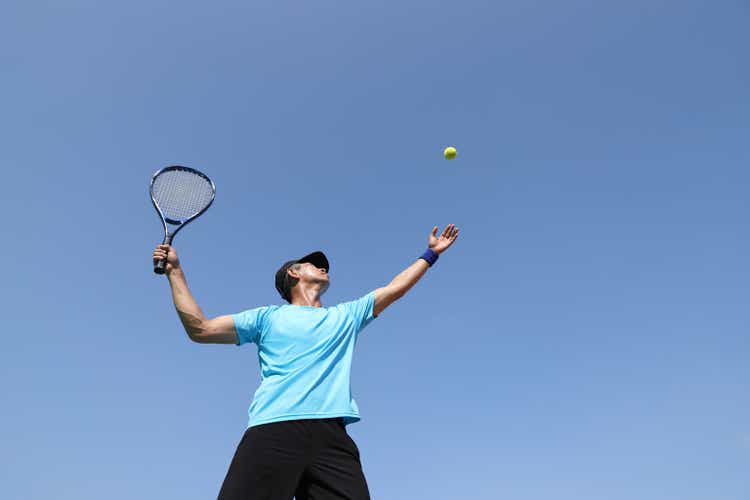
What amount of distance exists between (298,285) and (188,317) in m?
1.55

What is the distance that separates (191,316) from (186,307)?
97mm

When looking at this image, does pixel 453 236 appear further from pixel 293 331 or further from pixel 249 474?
pixel 249 474

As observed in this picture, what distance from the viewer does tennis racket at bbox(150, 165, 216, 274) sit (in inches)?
278

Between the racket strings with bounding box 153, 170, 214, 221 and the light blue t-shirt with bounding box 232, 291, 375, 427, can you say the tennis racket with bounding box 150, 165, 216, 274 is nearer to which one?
the racket strings with bounding box 153, 170, 214, 221

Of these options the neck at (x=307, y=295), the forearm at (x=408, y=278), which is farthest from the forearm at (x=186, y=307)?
the forearm at (x=408, y=278)

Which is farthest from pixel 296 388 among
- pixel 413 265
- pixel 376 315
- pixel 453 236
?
pixel 453 236

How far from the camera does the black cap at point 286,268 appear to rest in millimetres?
6891

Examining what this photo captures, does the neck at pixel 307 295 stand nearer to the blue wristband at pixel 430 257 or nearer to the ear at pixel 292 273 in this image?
the ear at pixel 292 273

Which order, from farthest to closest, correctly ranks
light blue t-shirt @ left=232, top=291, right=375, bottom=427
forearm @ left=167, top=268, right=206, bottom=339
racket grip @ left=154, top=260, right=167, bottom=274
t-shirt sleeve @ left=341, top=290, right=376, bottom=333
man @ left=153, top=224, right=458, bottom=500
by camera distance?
A: t-shirt sleeve @ left=341, top=290, right=376, bottom=333 → racket grip @ left=154, top=260, right=167, bottom=274 → forearm @ left=167, top=268, right=206, bottom=339 → light blue t-shirt @ left=232, top=291, right=375, bottom=427 → man @ left=153, top=224, right=458, bottom=500

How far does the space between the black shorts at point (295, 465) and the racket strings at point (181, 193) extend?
3.04 metres

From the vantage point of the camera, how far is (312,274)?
269 inches

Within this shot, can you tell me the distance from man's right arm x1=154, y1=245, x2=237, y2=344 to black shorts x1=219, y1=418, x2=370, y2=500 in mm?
977

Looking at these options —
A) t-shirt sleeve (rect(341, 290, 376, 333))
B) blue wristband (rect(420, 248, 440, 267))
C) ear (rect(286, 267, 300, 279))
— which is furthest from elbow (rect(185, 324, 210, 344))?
blue wristband (rect(420, 248, 440, 267))

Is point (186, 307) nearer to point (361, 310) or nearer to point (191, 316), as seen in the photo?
point (191, 316)
